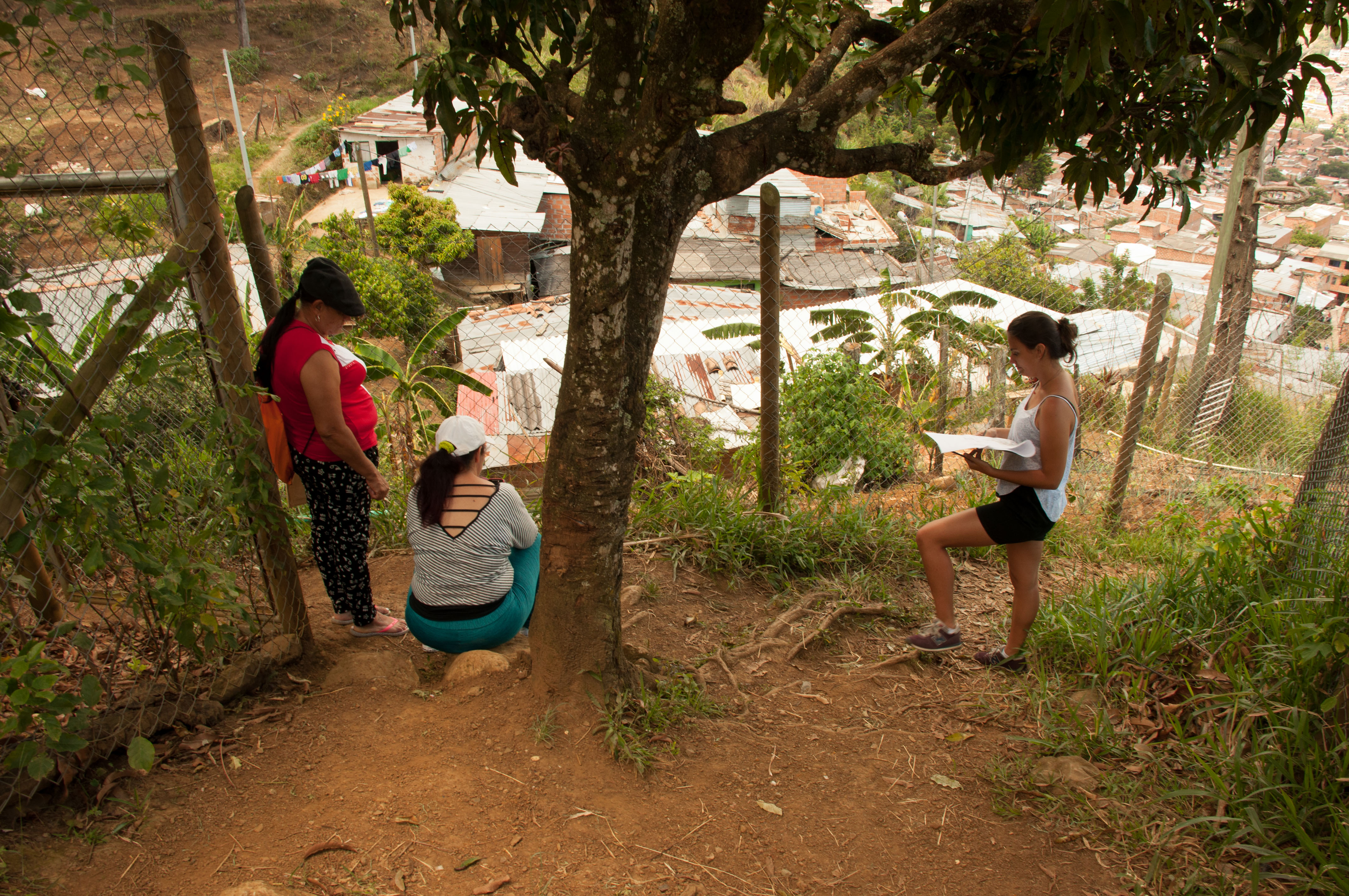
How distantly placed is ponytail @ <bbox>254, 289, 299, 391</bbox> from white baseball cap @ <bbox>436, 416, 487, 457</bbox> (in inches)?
26.6

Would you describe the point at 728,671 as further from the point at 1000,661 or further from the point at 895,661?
the point at 1000,661

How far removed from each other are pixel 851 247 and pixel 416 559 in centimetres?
2553

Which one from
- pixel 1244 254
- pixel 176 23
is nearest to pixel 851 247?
pixel 1244 254

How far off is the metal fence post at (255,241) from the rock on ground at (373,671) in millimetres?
1430

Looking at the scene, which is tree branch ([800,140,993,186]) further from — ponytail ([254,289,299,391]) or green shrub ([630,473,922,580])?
green shrub ([630,473,922,580])

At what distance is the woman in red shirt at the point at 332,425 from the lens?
2975 mm

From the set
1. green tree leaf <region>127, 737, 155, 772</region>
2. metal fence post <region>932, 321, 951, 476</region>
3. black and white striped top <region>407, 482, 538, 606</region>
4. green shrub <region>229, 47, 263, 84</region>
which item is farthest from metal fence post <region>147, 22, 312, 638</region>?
green shrub <region>229, 47, 263, 84</region>

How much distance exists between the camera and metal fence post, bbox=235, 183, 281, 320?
3006mm

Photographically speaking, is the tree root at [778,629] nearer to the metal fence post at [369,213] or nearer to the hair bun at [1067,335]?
the hair bun at [1067,335]

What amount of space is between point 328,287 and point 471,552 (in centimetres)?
114

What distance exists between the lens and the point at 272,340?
303cm

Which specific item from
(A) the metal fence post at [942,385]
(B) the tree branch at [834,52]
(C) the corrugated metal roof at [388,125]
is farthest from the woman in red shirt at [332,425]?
(C) the corrugated metal roof at [388,125]

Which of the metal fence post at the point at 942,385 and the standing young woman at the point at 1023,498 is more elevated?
the standing young woman at the point at 1023,498

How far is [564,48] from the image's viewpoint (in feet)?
8.92
